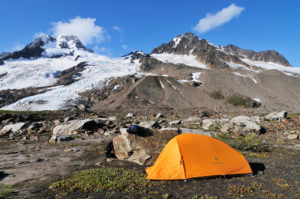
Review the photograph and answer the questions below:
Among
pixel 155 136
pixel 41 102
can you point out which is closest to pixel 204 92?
pixel 41 102

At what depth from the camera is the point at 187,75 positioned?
99438 millimetres

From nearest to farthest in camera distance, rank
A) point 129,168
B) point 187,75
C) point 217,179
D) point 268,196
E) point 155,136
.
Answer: point 268,196
point 217,179
point 129,168
point 155,136
point 187,75

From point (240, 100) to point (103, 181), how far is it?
254ft

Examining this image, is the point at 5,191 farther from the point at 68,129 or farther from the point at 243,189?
the point at 68,129

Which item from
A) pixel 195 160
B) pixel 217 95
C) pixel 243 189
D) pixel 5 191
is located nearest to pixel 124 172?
pixel 195 160

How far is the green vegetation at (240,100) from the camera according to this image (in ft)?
234

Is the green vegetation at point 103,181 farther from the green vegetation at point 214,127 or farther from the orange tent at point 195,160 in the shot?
the green vegetation at point 214,127

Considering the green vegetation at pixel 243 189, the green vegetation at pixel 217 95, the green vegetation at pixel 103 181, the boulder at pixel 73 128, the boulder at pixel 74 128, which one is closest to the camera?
the green vegetation at pixel 243 189

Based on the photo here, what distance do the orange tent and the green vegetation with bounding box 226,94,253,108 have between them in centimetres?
7031

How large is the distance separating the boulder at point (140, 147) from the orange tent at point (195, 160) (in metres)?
1.93

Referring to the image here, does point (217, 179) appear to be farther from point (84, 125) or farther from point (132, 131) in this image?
point (84, 125)

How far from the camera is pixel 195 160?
861 centimetres

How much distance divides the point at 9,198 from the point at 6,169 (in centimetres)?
451

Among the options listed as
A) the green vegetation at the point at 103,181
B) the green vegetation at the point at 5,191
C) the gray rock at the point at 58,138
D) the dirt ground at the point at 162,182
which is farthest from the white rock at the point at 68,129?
the green vegetation at the point at 5,191
